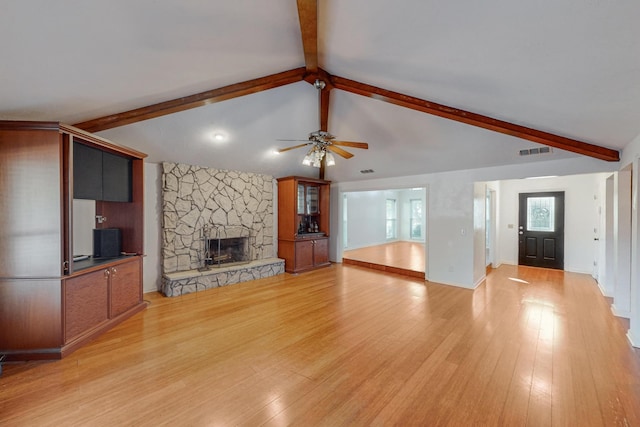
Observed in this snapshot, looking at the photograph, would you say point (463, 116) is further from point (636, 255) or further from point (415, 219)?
point (415, 219)

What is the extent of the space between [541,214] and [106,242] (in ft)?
30.4

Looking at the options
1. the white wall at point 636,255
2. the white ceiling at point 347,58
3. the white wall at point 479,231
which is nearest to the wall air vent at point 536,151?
the white ceiling at point 347,58

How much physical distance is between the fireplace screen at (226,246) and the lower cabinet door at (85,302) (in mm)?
2143

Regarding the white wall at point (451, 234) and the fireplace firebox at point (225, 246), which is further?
the fireplace firebox at point (225, 246)

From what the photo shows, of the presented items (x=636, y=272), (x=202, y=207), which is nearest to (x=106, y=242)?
(x=202, y=207)

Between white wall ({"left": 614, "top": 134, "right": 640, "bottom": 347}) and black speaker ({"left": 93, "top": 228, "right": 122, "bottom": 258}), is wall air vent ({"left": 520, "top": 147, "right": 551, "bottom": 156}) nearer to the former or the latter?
white wall ({"left": 614, "top": 134, "right": 640, "bottom": 347})

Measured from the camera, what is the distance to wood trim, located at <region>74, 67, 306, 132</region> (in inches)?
125

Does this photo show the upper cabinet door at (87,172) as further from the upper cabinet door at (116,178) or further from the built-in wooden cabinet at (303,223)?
the built-in wooden cabinet at (303,223)

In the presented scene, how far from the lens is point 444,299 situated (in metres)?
4.51

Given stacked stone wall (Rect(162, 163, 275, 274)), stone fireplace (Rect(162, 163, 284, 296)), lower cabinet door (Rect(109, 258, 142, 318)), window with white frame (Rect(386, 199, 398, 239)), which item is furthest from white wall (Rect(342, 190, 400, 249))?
lower cabinet door (Rect(109, 258, 142, 318))

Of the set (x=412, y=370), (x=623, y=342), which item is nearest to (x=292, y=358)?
(x=412, y=370)

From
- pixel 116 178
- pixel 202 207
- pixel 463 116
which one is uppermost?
pixel 463 116

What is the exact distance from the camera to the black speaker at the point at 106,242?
3594 mm

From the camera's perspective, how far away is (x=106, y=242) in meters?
3.63
